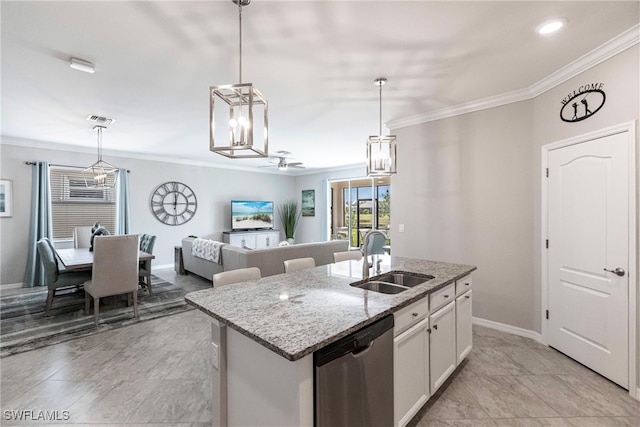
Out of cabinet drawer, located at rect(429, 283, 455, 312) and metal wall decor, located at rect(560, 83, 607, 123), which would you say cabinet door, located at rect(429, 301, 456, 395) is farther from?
metal wall decor, located at rect(560, 83, 607, 123)

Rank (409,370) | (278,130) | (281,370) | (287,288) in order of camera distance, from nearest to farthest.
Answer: (281,370)
(409,370)
(287,288)
(278,130)

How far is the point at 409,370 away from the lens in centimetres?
172

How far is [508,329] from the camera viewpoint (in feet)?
10.5

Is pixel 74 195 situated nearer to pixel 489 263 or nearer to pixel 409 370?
pixel 409 370

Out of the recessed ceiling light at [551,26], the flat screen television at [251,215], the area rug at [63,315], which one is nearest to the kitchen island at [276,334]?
the recessed ceiling light at [551,26]

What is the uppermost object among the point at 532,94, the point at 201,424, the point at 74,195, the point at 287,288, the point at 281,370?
the point at 532,94

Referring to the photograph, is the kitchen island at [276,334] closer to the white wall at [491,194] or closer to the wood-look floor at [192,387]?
the wood-look floor at [192,387]

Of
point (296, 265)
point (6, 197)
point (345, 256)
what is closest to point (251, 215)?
point (6, 197)

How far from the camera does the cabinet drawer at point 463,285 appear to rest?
2.36 meters

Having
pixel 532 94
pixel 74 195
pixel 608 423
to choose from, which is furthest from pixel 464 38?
pixel 74 195

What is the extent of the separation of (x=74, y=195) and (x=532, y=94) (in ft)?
25.3

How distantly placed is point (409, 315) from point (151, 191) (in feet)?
21.8

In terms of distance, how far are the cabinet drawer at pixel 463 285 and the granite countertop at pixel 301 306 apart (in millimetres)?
79

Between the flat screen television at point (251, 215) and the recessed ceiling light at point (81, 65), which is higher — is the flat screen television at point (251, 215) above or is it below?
below
